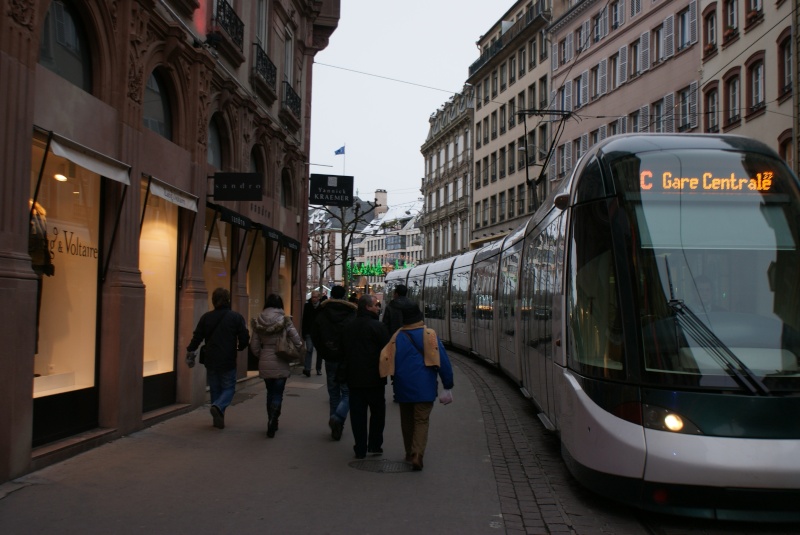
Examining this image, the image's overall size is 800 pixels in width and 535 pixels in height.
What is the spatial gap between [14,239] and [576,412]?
4.92m

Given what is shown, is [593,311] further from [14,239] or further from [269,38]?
[269,38]

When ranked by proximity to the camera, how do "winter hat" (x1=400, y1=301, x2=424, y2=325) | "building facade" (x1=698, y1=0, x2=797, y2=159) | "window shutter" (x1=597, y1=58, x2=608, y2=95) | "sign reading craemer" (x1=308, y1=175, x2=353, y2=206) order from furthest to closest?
"window shutter" (x1=597, y1=58, x2=608, y2=95)
"sign reading craemer" (x1=308, y1=175, x2=353, y2=206)
"building facade" (x1=698, y1=0, x2=797, y2=159)
"winter hat" (x1=400, y1=301, x2=424, y2=325)

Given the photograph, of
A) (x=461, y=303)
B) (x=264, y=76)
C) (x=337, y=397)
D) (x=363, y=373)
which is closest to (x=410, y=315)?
(x=363, y=373)

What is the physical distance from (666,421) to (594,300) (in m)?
1.21

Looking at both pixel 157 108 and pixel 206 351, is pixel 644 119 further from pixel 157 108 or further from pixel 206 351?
pixel 206 351

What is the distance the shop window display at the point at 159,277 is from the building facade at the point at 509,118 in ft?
122

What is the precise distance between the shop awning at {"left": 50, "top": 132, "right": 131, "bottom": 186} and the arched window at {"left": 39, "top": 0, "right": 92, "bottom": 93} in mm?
815

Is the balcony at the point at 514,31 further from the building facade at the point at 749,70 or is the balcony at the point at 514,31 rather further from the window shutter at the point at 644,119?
the building facade at the point at 749,70

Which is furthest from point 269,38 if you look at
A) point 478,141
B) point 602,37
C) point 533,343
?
point 478,141

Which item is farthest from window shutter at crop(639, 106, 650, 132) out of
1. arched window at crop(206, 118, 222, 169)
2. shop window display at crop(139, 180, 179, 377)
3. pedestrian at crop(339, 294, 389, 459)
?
pedestrian at crop(339, 294, 389, 459)

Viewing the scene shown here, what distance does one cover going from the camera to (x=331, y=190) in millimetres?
26031

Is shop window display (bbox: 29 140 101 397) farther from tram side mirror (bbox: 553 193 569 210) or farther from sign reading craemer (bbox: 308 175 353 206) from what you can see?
sign reading craemer (bbox: 308 175 353 206)

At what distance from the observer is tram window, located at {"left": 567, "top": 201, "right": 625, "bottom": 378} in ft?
22.2

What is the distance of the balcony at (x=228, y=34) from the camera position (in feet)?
45.0
